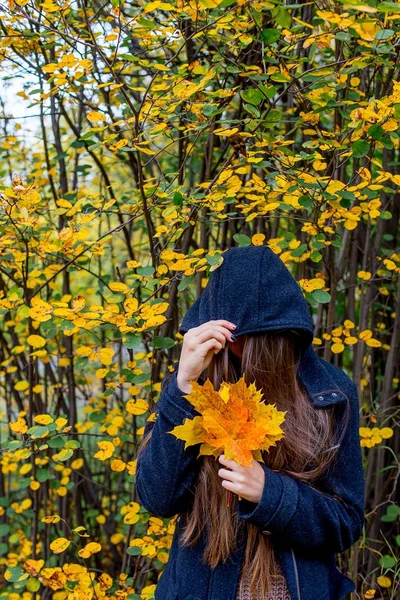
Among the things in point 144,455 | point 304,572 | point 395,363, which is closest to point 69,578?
point 144,455

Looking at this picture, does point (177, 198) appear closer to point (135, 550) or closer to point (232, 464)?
point (232, 464)

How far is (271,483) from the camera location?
1213 millimetres

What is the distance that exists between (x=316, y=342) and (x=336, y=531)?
34.7 inches

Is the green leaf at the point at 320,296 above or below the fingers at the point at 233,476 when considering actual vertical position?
above

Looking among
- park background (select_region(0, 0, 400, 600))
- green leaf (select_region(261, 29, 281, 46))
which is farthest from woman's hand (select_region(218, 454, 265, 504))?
green leaf (select_region(261, 29, 281, 46))

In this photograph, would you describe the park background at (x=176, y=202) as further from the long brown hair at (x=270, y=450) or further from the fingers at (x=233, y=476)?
the fingers at (x=233, y=476)

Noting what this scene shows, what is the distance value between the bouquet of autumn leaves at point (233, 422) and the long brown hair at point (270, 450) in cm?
11

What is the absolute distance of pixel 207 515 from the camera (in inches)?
52.6

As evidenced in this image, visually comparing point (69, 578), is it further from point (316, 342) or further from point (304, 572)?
point (316, 342)

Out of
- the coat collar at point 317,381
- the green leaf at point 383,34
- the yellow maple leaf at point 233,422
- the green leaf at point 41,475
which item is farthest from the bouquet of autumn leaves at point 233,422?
the green leaf at point 41,475

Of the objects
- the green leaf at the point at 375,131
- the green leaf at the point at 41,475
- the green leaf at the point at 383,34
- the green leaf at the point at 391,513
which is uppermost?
the green leaf at the point at 383,34

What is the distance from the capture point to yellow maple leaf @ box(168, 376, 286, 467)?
1132 mm

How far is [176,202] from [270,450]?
0.65 meters

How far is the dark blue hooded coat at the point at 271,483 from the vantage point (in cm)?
124
